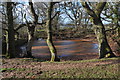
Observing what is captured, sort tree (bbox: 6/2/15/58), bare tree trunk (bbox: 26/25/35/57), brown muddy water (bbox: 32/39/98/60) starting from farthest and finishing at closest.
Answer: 1. brown muddy water (bbox: 32/39/98/60)
2. bare tree trunk (bbox: 26/25/35/57)
3. tree (bbox: 6/2/15/58)

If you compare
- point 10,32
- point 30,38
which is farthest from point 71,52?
point 10,32

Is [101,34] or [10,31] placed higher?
[10,31]

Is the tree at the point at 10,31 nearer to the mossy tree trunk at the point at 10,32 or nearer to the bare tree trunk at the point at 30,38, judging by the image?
the mossy tree trunk at the point at 10,32

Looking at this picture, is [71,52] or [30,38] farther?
[71,52]

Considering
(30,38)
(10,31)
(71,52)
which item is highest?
(10,31)

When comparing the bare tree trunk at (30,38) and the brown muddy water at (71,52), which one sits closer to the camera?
the bare tree trunk at (30,38)

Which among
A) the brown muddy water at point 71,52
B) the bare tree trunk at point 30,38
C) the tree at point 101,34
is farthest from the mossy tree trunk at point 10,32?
the tree at point 101,34

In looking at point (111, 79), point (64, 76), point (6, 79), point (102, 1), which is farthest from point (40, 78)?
point (102, 1)

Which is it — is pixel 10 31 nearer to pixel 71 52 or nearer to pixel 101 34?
pixel 101 34

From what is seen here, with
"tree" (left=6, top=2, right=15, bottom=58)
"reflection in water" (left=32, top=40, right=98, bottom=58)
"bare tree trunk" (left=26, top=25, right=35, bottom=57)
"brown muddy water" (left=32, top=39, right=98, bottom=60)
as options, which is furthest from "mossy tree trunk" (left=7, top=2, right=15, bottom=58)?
"reflection in water" (left=32, top=40, right=98, bottom=58)

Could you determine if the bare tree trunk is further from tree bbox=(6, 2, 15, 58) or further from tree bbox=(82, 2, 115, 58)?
tree bbox=(82, 2, 115, 58)

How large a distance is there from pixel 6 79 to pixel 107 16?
38.4 ft

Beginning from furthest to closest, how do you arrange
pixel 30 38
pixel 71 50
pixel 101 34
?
pixel 71 50 → pixel 30 38 → pixel 101 34

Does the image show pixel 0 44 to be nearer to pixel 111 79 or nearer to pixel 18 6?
pixel 18 6
